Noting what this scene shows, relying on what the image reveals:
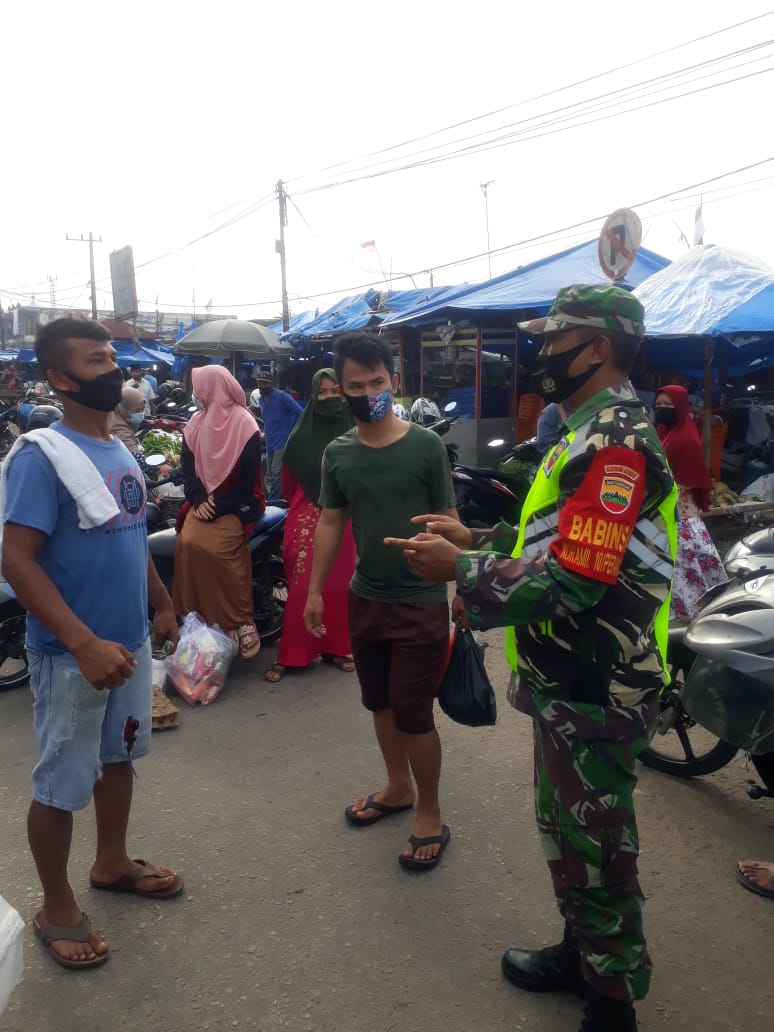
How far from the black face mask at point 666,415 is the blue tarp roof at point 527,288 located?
15.2ft

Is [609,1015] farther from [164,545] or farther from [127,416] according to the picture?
[127,416]

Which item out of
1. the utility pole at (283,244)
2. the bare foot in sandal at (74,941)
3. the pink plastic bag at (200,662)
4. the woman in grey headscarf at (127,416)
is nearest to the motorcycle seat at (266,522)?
the pink plastic bag at (200,662)

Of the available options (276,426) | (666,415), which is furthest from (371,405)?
(276,426)

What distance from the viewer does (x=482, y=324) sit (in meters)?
10.7

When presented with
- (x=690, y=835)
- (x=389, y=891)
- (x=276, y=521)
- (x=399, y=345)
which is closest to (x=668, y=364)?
(x=399, y=345)

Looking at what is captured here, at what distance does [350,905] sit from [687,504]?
379 cm

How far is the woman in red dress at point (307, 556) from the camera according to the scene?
432 cm

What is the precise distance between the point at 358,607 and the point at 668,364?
8049 mm

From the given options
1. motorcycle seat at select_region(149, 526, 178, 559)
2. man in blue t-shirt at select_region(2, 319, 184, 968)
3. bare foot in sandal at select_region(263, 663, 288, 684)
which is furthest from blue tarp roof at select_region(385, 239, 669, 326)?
man in blue t-shirt at select_region(2, 319, 184, 968)

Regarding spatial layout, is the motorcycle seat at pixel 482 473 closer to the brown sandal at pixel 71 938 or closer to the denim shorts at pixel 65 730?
the denim shorts at pixel 65 730

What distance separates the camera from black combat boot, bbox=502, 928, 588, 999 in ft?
6.94

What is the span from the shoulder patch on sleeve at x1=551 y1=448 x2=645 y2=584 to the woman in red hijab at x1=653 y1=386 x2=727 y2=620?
3715 millimetres

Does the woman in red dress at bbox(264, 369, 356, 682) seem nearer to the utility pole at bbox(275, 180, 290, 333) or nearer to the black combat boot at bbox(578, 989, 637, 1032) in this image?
the black combat boot at bbox(578, 989, 637, 1032)

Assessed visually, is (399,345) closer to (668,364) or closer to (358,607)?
(668,364)
